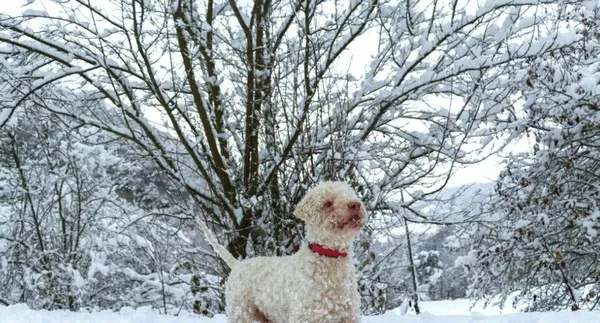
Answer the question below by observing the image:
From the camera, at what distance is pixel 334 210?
2928 millimetres

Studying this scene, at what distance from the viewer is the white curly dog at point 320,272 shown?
282 centimetres

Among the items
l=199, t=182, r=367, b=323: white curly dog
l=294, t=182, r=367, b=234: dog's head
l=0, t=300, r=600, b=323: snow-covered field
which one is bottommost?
l=0, t=300, r=600, b=323: snow-covered field

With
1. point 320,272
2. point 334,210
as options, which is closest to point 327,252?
point 320,272

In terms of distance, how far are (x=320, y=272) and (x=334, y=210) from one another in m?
0.33

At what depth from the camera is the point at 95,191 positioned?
1182 centimetres

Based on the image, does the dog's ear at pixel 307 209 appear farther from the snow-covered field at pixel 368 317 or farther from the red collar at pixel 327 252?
the snow-covered field at pixel 368 317

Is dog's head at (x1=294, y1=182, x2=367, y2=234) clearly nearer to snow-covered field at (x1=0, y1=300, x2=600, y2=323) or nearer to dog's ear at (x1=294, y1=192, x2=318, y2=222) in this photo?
dog's ear at (x1=294, y1=192, x2=318, y2=222)

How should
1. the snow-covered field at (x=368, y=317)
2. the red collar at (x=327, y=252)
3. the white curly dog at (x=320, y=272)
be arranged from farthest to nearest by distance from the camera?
the snow-covered field at (x=368, y=317) < the red collar at (x=327, y=252) < the white curly dog at (x=320, y=272)

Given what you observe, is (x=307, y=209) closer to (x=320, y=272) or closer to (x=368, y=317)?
(x=320, y=272)

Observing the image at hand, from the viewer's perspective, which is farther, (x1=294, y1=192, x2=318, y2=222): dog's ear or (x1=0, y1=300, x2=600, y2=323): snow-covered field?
(x1=0, y1=300, x2=600, y2=323): snow-covered field

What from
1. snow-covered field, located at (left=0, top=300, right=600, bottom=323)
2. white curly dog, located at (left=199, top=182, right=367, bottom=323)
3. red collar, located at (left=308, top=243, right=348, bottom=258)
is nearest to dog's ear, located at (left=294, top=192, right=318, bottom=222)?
white curly dog, located at (left=199, top=182, right=367, bottom=323)

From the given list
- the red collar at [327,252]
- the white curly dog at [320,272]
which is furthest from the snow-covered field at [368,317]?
the red collar at [327,252]

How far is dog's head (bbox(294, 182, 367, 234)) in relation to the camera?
2877 mm

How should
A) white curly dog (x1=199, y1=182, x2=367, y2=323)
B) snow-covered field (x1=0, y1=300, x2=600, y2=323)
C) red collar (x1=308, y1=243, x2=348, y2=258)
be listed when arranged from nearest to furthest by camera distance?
white curly dog (x1=199, y1=182, x2=367, y2=323) < red collar (x1=308, y1=243, x2=348, y2=258) < snow-covered field (x1=0, y1=300, x2=600, y2=323)
